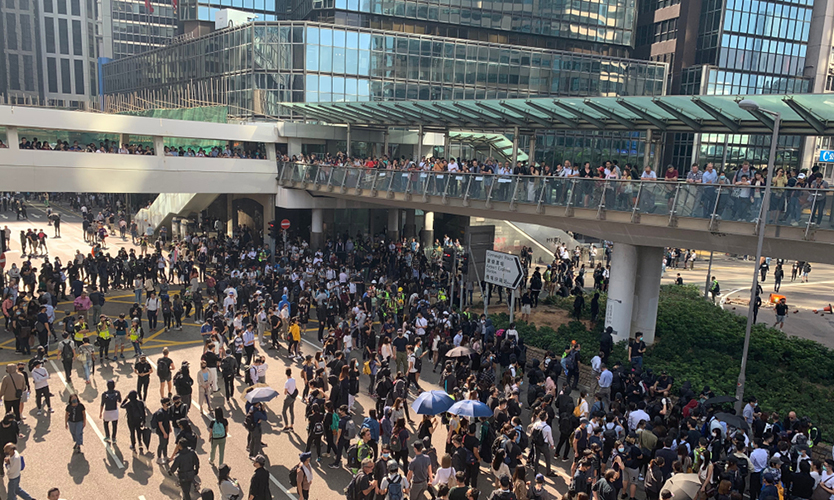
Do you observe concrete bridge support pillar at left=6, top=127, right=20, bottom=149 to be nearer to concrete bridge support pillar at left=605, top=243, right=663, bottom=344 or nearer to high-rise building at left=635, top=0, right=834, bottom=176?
concrete bridge support pillar at left=605, top=243, right=663, bottom=344

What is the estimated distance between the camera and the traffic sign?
19344 millimetres

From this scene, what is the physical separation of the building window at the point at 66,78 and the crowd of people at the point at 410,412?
375 ft

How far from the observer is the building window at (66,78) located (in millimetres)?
117375

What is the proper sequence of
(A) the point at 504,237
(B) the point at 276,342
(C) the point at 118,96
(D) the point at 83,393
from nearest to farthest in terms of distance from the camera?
(D) the point at 83,393, (B) the point at 276,342, (A) the point at 504,237, (C) the point at 118,96

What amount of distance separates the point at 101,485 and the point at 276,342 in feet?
26.8

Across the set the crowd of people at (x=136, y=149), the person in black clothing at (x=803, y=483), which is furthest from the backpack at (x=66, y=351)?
the crowd of people at (x=136, y=149)

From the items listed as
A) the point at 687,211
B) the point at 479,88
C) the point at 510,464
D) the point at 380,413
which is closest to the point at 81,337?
the point at 380,413

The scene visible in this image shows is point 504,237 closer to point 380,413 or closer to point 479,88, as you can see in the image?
point 479,88

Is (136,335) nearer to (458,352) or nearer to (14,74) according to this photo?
(458,352)

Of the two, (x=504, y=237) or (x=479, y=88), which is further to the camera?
(x=479, y=88)

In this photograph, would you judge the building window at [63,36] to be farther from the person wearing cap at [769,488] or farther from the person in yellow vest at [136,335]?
the person wearing cap at [769,488]

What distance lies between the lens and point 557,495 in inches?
442

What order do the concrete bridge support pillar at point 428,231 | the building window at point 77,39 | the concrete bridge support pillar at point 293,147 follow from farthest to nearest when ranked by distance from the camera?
the building window at point 77,39
the concrete bridge support pillar at point 428,231
the concrete bridge support pillar at point 293,147

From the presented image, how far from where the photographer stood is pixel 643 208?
1717 cm
